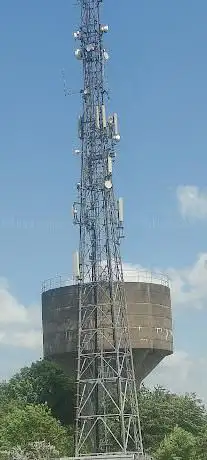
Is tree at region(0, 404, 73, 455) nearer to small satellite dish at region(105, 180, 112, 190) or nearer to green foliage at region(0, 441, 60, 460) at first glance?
green foliage at region(0, 441, 60, 460)

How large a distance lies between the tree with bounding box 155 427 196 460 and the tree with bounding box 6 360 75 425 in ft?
47.8

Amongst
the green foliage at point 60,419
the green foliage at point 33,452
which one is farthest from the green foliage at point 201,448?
the green foliage at point 33,452

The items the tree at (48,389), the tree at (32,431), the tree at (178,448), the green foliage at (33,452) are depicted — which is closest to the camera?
the green foliage at (33,452)

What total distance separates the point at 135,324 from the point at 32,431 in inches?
361

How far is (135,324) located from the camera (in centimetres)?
5131

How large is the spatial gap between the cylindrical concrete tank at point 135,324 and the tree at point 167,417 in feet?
22.0

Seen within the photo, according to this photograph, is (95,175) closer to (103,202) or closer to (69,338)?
(103,202)

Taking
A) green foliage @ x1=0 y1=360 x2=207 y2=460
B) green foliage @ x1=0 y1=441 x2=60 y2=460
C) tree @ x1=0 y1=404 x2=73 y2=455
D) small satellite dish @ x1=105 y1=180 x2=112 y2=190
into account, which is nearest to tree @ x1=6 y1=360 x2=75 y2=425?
green foliage @ x1=0 y1=360 x2=207 y2=460

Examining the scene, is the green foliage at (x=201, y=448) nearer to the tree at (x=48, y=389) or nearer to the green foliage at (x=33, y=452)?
the green foliage at (x=33, y=452)

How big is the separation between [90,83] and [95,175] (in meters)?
5.59

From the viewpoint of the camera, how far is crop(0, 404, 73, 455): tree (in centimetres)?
5009

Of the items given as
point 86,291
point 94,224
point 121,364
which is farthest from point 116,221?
point 121,364

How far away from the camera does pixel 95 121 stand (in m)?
47.8

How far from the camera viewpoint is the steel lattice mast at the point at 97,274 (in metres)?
46.0
